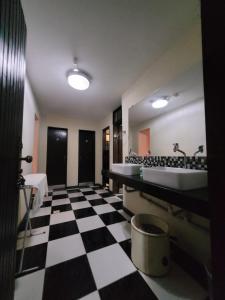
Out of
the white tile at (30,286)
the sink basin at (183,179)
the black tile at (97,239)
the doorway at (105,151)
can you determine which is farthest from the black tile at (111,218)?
the doorway at (105,151)

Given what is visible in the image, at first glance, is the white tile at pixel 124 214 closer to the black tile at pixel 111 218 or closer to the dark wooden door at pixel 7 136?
the black tile at pixel 111 218

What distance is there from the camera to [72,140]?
393cm

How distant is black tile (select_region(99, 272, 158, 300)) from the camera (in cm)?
84

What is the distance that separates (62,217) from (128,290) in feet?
4.64

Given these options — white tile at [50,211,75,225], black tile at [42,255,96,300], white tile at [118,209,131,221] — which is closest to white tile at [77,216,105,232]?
white tile at [50,211,75,225]

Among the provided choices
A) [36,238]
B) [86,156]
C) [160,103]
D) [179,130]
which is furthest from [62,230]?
[86,156]

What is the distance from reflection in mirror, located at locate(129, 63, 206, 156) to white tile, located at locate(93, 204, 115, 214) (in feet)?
3.98

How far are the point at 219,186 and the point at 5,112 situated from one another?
39.3 inches

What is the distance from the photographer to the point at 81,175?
4.03m

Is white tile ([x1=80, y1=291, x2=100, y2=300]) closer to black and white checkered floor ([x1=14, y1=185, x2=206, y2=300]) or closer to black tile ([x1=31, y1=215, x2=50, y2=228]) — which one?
black and white checkered floor ([x1=14, y1=185, x2=206, y2=300])

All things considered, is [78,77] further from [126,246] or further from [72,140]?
[72,140]

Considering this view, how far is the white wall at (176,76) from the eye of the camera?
106 centimetres

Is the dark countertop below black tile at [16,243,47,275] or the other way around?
the other way around

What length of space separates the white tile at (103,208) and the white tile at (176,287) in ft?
3.99
